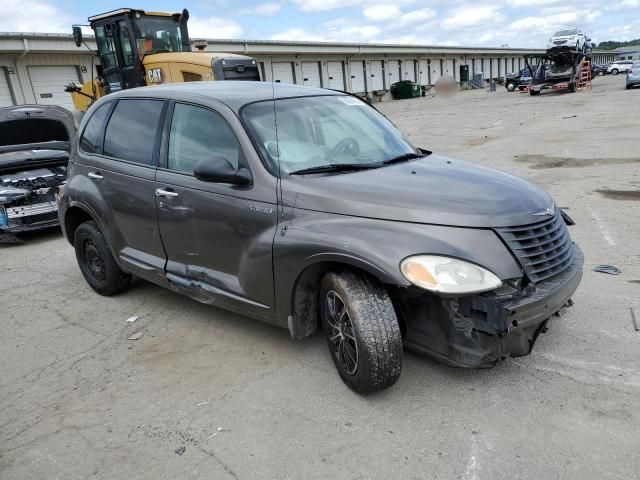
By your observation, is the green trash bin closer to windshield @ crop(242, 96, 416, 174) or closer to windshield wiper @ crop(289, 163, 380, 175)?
windshield @ crop(242, 96, 416, 174)

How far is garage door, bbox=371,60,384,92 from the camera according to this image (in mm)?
45750

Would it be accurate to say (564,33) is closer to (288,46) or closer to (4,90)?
(288,46)

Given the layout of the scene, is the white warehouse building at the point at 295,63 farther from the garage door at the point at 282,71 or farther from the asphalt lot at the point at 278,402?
the asphalt lot at the point at 278,402

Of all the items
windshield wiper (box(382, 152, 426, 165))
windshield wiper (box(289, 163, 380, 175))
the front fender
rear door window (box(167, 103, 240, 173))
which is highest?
rear door window (box(167, 103, 240, 173))

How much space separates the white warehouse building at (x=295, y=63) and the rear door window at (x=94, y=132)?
381 inches

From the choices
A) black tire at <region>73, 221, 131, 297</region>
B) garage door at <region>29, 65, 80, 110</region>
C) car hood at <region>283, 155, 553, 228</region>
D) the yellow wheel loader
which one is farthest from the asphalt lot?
garage door at <region>29, 65, 80, 110</region>

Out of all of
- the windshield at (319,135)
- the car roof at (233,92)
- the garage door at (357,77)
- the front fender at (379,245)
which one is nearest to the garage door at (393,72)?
the garage door at (357,77)

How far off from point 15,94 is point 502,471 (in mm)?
23777

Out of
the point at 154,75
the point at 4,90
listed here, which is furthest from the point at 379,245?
the point at 4,90

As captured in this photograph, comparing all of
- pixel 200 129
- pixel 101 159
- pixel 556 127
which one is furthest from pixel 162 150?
pixel 556 127

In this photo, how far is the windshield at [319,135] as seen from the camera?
3502mm

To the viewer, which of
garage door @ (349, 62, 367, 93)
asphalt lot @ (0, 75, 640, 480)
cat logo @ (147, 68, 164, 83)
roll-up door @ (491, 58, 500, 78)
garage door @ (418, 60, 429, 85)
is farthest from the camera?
roll-up door @ (491, 58, 500, 78)

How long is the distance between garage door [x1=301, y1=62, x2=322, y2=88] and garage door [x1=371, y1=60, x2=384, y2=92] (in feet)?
26.4

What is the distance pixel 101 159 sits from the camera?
184 inches
